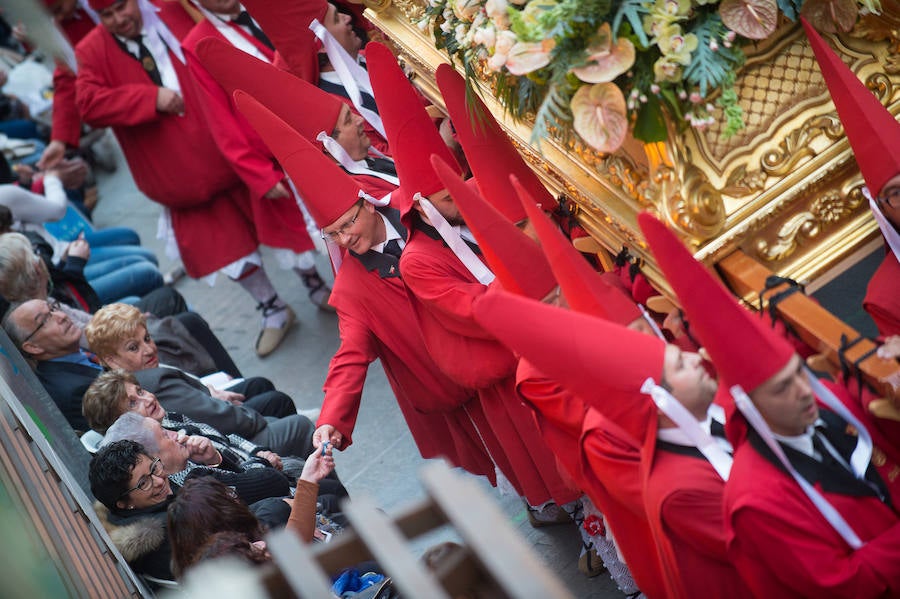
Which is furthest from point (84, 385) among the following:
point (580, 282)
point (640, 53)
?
point (640, 53)

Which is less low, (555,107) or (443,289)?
(555,107)

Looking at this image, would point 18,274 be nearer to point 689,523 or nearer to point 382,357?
point 382,357

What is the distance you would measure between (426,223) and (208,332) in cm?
215

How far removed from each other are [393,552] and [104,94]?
5020 millimetres

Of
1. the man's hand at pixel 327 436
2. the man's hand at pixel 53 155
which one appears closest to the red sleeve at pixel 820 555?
the man's hand at pixel 327 436

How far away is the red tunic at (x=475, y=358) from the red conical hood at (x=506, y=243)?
1.30 ft

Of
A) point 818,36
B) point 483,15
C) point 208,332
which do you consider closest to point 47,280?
point 208,332

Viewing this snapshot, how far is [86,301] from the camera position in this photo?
18.7ft

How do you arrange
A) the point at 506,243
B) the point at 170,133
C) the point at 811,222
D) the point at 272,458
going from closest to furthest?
1. the point at 811,222
2. the point at 506,243
3. the point at 272,458
4. the point at 170,133

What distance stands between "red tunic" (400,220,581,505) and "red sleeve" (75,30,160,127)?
9.76 ft

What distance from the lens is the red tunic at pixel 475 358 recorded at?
353 centimetres

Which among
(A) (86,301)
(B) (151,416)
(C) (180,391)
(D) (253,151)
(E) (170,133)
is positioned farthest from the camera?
(E) (170,133)

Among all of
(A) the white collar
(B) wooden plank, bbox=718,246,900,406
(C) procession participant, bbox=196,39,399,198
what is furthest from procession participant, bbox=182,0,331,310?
(B) wooden plank, bbox=718,246,900,406

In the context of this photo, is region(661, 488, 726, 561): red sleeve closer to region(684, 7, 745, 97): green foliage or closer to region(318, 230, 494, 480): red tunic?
region(684, 7, 745, 97): green foliage
